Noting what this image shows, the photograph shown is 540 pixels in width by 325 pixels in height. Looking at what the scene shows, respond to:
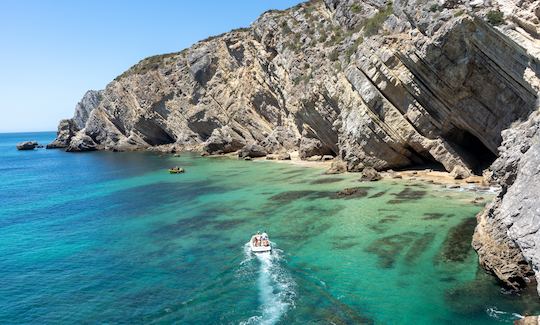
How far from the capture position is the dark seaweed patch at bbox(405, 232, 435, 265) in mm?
24312

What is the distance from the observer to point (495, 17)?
101 feet

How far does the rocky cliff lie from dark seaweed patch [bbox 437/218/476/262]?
5.07ft

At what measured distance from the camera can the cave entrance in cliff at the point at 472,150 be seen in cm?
4472

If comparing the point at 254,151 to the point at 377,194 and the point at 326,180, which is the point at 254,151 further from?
the point at 377,194

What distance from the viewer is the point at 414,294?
2009cm

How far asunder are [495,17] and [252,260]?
2434 cm

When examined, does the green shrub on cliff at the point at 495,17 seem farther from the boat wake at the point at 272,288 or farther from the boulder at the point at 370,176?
the boat wake at the point at 272,288

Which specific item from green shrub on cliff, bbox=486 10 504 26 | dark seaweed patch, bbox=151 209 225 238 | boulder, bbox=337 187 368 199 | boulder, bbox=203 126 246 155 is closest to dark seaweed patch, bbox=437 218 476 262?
boulder, bbox=337 187 368 199

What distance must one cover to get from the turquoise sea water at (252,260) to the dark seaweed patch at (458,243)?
105mm

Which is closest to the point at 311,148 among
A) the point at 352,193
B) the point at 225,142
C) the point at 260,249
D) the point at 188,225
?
the point at 225,142

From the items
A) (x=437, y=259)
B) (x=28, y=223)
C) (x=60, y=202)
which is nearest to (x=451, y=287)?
(x=437, y=259)

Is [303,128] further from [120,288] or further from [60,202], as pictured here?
[120,288]

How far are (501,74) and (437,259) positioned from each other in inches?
756

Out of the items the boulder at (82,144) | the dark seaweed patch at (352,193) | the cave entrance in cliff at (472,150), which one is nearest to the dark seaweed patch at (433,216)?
the dark seaweed patch at (352,193)
